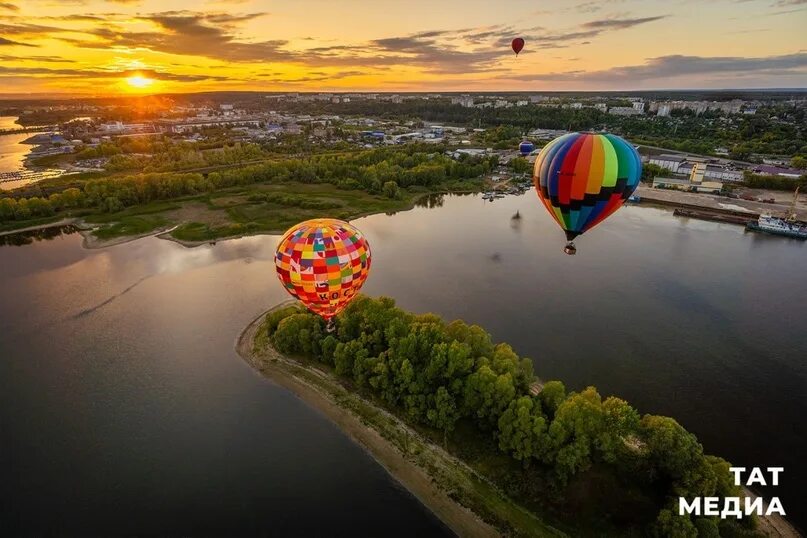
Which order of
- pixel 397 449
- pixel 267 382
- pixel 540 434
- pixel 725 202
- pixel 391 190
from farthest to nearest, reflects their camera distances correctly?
1. pixel 391 190
2. pixel 725 202
3. pixel 267 382
4. pixel 397 449
5. pixel 540 434

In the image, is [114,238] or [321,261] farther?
[114,238]

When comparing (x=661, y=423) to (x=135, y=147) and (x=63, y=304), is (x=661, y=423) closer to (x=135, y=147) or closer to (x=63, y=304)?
(x=63, y=304)

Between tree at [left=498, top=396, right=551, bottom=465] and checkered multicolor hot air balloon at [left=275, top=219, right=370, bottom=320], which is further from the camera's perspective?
checkered multicolor hot air balloon at [left=275, top=219, right=370, bottom=320]

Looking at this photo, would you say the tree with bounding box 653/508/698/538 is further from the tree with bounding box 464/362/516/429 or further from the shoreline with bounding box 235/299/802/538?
the tree with bounding box 464/362/516/429

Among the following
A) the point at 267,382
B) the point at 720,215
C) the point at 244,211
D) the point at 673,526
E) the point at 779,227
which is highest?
the point at 244,211

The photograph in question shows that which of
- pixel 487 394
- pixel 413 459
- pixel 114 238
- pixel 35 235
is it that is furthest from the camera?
pixel 35 235

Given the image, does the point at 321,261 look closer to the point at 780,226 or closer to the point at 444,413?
the point at 444,413

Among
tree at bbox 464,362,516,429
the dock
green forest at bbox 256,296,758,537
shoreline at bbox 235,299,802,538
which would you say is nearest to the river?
shoreline at bbox 235,299,802,538

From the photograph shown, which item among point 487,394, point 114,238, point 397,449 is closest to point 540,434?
point 487,394
